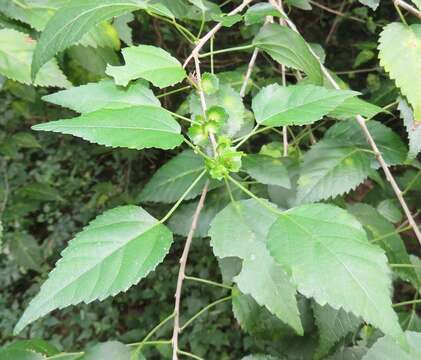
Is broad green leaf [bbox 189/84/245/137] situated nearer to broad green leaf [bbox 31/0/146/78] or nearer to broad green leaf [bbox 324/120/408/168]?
broad green leaf [bbox 31/0/146/78]

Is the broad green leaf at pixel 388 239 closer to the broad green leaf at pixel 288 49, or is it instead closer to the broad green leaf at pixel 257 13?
the broad green leaf at pixel 288 49

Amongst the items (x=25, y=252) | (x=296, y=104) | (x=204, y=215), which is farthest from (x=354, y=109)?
(x=25, y=252)

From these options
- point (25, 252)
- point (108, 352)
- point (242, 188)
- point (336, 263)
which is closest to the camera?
point (336, 263)

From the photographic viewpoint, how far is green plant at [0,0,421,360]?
598 millimetres

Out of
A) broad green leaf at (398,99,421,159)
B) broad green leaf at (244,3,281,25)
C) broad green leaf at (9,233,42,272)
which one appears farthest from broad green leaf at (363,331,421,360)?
broad green leaf at (9,233,42,272)

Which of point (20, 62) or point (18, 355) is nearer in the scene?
point (18, 355)

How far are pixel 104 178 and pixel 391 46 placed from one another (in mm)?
2630

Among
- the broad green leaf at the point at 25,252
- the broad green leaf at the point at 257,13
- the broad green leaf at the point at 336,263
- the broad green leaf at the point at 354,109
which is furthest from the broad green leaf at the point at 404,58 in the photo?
the broad green leaf at the point at 25,252

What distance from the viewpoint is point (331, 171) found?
1.00m

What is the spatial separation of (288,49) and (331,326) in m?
0.51

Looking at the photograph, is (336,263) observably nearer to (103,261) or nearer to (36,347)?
(103,261)

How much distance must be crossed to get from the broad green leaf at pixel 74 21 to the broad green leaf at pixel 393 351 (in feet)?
2.14

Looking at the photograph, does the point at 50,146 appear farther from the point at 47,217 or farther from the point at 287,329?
the point at 287,329

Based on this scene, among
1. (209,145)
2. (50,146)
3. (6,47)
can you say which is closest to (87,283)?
(209,145)
